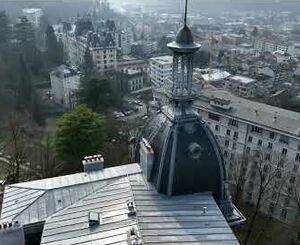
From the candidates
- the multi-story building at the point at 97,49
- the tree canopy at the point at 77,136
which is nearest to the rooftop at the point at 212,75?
the multi-story building at the point at 97,49

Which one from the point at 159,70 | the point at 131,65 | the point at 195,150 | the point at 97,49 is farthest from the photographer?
the point at 131,65

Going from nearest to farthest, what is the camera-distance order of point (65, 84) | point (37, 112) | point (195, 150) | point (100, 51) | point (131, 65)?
point (195, 150) → point (37, 112) → point (65, 84) → point (100, 51) → point (131, 65)

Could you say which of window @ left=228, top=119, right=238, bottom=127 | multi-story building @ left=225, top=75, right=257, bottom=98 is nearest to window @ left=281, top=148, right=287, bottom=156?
window @ left=228, top=119, right=238, bottom=127

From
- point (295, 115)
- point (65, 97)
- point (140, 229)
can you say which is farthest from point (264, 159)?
point (65, 97)

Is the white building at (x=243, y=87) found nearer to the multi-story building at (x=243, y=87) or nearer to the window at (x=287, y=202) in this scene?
the multi-story building at (x=243, y=87)

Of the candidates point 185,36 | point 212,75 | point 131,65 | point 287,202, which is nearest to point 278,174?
point 287,202

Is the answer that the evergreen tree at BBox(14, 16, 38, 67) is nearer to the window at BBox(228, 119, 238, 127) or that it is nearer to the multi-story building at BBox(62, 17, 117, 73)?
the multi-story building at BBox(62, 17, 117, 73)

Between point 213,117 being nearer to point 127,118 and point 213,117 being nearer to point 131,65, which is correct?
point 127,118
